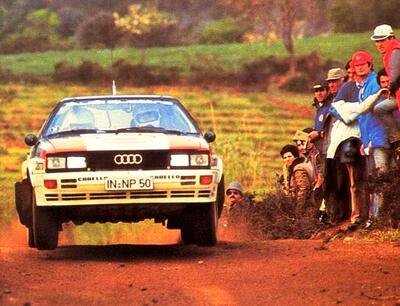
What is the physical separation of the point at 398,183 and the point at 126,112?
2.44 m

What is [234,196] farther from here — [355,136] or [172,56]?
[172,56]

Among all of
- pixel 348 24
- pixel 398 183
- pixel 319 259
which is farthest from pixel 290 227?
pixel 348 24

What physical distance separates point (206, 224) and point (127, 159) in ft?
3.68

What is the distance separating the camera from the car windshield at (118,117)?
1523 cm

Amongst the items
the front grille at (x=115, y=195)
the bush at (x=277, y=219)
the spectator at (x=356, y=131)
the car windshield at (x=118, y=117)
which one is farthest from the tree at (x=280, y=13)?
the front grille at (x=115, y=195)

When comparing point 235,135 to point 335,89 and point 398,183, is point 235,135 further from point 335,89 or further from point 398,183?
point 398,183

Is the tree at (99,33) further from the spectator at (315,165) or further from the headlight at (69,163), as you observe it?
the headlight at (69,163)

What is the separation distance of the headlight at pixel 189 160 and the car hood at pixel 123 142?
6 centimetres

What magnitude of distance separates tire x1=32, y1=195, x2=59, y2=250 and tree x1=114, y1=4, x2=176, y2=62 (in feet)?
47.5

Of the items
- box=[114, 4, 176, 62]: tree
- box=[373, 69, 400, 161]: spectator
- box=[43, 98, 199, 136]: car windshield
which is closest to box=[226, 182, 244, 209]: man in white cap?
box=[373, 69, 400, 161]: spectator

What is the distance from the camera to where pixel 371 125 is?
53.3 ft

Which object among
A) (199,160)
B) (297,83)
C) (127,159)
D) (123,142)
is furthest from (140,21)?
(127,159)

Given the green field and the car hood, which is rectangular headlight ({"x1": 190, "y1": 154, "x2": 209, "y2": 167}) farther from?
the green field

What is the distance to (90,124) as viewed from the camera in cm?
1527
